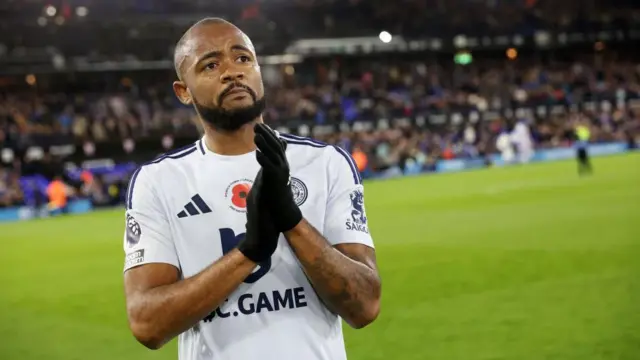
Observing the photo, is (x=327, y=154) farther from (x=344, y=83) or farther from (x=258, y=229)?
(x=344, y=83)

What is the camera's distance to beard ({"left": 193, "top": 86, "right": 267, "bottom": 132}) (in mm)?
2979

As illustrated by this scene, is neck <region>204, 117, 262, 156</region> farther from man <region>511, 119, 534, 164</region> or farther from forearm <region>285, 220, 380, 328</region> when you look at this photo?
man <region>511, 119, 534, 164</region>

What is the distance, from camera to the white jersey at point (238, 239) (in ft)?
9.79

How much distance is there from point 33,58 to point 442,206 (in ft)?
72.3

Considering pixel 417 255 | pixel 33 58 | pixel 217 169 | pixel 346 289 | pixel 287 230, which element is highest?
pixel 33 58

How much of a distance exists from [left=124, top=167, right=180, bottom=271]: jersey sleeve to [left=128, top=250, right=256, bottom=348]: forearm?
0.13 metres

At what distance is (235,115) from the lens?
299cm

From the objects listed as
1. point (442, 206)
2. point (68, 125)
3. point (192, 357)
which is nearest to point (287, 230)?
point (192, 357)

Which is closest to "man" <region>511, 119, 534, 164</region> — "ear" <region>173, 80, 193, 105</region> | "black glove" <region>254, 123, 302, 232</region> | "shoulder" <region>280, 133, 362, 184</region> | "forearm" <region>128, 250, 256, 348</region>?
"shoulder" <region>280, 133, 362, 184</region>

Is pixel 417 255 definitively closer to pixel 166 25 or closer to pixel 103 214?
pixel 103 214

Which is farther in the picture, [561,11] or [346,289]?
[561,11]

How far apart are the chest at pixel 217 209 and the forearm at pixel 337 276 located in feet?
0.71

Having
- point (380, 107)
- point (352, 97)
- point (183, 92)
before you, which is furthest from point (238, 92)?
point (352, 97)

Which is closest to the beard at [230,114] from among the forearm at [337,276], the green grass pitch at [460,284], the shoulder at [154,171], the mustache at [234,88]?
the mustache at [234,88]
